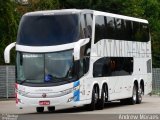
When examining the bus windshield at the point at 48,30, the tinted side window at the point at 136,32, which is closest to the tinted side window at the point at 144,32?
the tinted side window at the point at 136,32

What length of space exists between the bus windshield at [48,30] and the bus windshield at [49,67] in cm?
48

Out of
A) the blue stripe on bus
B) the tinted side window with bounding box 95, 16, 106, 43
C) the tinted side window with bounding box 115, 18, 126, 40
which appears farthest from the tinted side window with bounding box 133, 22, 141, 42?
the blue stripe on bus

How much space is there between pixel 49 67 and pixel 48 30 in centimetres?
152

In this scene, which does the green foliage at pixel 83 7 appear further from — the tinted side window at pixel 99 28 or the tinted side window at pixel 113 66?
the tinted side window at pixel 99 28

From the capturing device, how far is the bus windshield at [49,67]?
25.3 metres

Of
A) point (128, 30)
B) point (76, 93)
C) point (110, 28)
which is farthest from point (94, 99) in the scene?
point (128, 30)

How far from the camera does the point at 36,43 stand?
25.7 metres

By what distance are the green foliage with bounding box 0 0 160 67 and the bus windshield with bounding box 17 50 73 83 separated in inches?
553

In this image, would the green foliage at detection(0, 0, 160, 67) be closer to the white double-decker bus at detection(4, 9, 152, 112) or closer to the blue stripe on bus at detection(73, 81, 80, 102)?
the white double-decker bus at detection(4, 9, 152, 112)

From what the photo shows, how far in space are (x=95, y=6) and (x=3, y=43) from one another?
1539cm

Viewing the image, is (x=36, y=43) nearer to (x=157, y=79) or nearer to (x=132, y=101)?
(x=132, y=101)

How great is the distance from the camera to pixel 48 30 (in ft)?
84.9

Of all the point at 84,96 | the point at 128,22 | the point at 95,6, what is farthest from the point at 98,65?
the point at 95,6

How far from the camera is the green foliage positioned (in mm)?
39750
